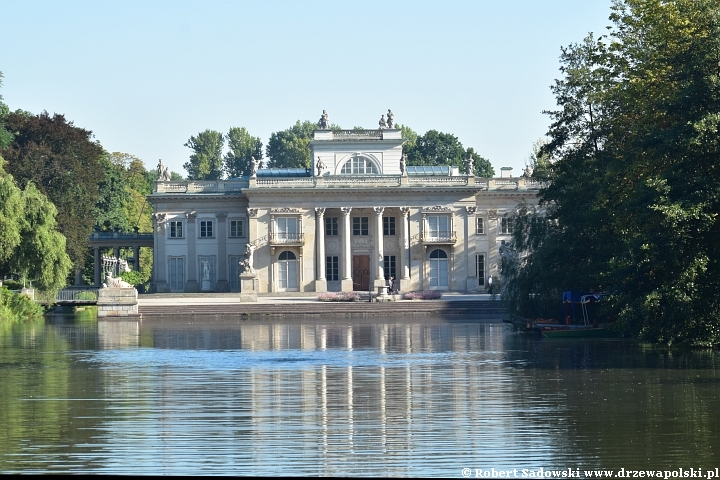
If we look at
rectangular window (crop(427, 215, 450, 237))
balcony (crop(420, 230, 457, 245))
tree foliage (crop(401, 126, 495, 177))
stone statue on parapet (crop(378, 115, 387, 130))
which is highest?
tree foliage (crop(401, 126, 495, 177))

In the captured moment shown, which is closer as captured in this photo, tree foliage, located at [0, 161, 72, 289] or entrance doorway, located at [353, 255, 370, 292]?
tree foliage, located at [0, 161, 72, 289]

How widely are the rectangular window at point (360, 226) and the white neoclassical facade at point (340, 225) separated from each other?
61mm

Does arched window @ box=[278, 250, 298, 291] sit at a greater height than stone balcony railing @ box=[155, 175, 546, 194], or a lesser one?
lesser

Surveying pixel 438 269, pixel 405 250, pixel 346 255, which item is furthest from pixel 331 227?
pixel 438 269

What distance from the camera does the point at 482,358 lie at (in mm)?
29734

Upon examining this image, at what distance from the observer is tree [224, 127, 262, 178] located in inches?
4781

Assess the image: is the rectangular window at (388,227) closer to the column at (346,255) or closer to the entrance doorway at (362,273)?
the entrance doorway at (362,273)

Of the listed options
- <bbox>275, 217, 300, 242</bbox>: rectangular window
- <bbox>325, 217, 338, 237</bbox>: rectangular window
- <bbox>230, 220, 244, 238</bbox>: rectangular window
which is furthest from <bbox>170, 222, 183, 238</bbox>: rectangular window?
<bbox>325, 217, 338, 237</bbox>: rectangular window

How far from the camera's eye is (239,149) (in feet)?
401

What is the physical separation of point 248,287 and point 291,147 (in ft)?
209

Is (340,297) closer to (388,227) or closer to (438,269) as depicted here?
(438,269)

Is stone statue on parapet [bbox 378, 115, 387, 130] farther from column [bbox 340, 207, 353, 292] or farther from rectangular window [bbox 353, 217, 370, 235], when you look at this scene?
column [bbox 340, 207, 353, 292]

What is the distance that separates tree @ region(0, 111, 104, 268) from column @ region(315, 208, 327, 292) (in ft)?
43.7

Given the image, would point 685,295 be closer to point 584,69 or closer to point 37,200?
point 584,69
